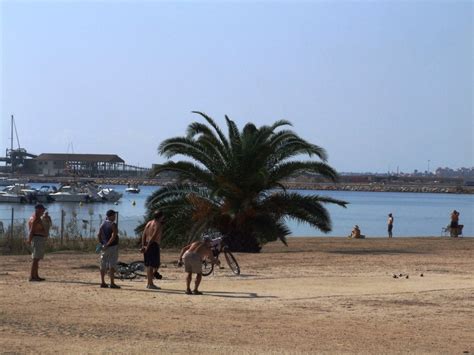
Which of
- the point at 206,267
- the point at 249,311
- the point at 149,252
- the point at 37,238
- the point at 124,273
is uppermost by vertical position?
the point at 37,238

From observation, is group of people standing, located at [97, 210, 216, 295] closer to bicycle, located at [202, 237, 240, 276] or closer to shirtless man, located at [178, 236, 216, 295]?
shirtless man, located at [178, 236, 216, 295]

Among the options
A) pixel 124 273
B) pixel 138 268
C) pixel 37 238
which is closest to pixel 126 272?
pixel 124 273

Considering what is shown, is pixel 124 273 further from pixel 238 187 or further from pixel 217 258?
pixel 238 187

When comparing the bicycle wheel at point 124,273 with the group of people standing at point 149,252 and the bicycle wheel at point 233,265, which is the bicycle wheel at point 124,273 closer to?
the group of people standing at point 149,252

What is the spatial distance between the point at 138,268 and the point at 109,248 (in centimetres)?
219

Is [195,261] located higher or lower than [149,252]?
lower

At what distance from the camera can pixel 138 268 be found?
A: 62.4 ft

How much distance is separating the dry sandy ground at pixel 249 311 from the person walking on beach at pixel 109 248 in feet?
1.20

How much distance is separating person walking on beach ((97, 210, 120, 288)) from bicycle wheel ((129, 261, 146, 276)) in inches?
69.4

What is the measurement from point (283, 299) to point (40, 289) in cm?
456

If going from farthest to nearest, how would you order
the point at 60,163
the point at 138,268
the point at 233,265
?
1. the point at 60,163
2. the point at 233,265
3. the point at 138,268

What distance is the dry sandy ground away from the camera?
11.6m

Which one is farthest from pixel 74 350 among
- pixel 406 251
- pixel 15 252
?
pixel 406 251

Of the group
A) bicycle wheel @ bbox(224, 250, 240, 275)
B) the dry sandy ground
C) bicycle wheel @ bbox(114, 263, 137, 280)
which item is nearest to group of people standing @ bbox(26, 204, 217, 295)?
the dry sandy ground
